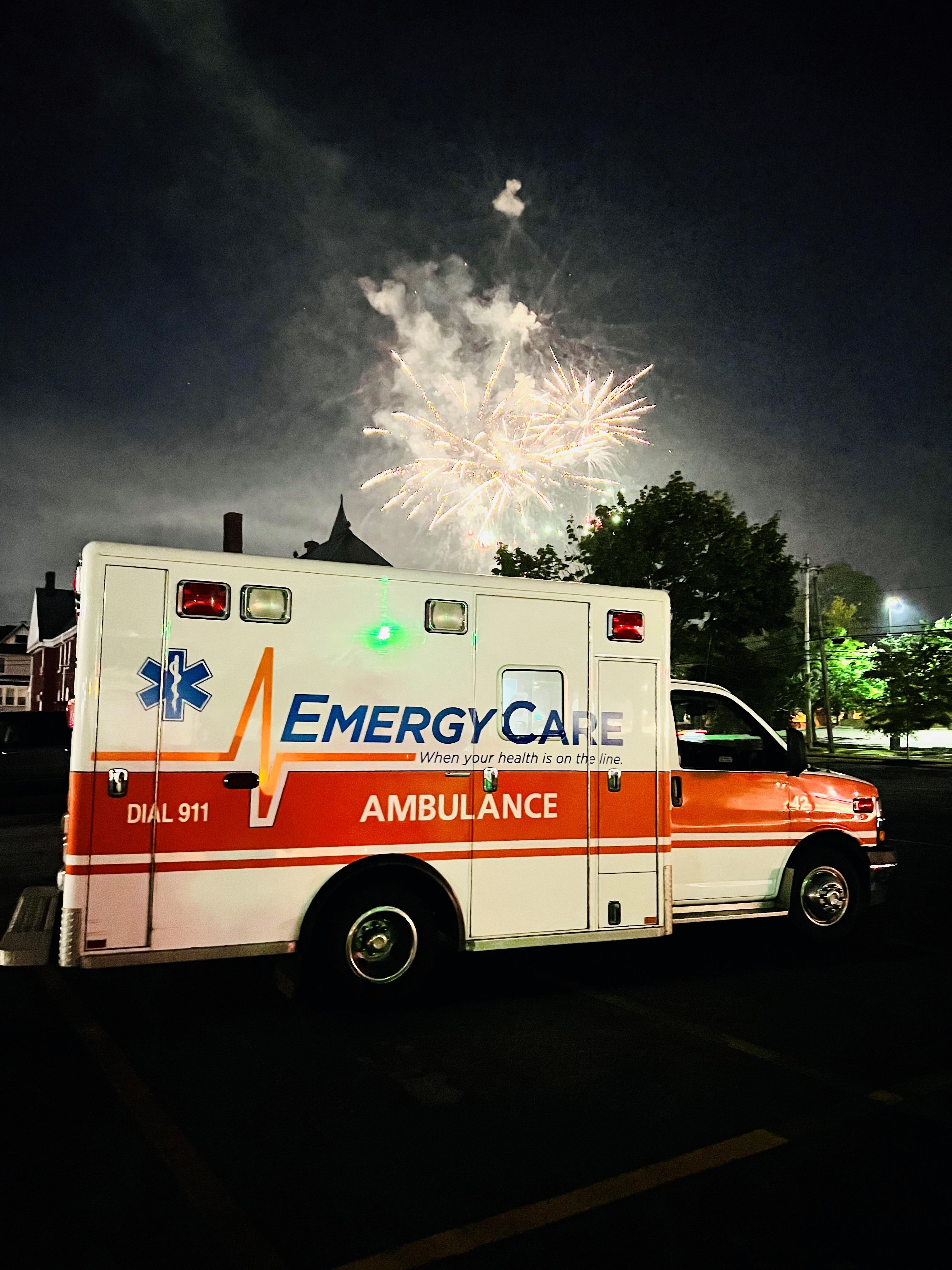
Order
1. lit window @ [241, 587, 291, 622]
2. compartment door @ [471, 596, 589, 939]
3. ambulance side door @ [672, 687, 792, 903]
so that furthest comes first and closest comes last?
ambulance side door @ [672, 687, 792, 903], compartment door @ [471, 596, 589, 939], lit window @ [241, 587, 291, 622]

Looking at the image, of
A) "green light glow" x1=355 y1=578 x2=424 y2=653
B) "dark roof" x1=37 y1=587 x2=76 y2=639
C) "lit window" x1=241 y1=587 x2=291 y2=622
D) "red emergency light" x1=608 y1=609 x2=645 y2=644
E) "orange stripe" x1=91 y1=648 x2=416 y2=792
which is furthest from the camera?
"dark roof" x1=37 y1=587 x2=76 y2=639

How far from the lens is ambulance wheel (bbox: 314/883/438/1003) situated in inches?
229

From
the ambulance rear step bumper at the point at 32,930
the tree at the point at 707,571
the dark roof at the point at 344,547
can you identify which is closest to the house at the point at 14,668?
the dark roof at the point at 344,547

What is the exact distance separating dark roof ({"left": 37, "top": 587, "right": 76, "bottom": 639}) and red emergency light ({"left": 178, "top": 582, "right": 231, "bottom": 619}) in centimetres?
6960

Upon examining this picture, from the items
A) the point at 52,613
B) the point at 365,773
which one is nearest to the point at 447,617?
the point at 365,773

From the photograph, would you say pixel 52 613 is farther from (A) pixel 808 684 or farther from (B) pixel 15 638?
(A) pixel 808 684

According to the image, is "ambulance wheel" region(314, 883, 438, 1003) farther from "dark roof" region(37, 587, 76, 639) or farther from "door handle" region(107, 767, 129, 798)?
"dark roof" region(37, 587, 76, 639)

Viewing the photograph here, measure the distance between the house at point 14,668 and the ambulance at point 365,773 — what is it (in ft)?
258

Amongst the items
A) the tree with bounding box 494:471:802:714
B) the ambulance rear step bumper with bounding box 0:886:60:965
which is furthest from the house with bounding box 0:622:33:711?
the ambulance rear step bumper with bounding box 0:886:60:965

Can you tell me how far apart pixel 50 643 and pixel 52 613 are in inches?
148

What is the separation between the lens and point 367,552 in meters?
45.2

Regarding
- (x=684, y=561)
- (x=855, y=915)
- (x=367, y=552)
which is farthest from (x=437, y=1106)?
(x=367, y=552)

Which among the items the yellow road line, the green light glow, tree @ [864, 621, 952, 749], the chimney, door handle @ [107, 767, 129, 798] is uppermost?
the chimney

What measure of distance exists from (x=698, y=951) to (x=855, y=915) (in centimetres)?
140
